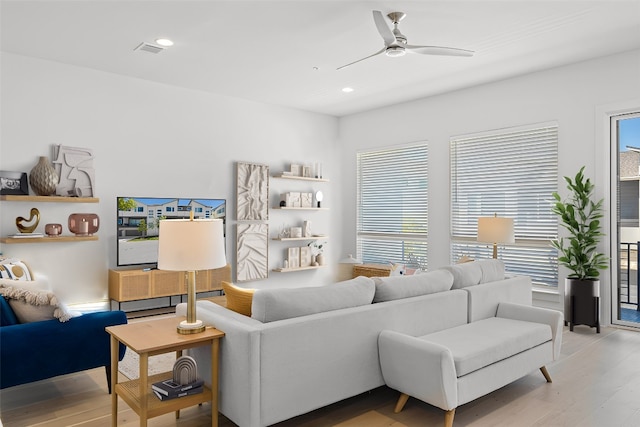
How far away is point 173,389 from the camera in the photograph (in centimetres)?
241

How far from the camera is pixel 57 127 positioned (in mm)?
5090

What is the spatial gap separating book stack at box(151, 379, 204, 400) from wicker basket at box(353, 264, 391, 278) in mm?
4340

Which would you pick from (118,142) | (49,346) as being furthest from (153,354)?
(118,142)

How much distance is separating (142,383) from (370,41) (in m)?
3.63

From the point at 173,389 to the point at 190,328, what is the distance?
12.6 inches

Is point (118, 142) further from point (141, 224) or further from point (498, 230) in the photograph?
point (498, 230)

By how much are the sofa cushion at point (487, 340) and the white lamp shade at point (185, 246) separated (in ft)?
5.08

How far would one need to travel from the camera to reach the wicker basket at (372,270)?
667 centimetres

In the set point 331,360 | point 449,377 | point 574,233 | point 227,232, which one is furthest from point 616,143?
point 227,232

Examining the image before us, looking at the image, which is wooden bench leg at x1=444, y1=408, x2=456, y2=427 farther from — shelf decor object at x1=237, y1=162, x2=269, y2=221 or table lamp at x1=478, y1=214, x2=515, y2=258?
shelf decor object at x1=237, y1=162, x2=269, y2=221

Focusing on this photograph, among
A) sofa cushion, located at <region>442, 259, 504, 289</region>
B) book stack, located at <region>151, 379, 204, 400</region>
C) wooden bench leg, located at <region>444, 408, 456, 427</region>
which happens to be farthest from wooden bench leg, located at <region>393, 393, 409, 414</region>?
book stack, located at <region>151, 379, 204, 400</region>

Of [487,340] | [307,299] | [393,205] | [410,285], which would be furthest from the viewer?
[393,205]

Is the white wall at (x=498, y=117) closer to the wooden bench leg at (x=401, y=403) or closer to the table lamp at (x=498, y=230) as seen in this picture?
the table lamp at (x=498, y=230)

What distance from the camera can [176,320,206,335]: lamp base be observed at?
2481 mm
